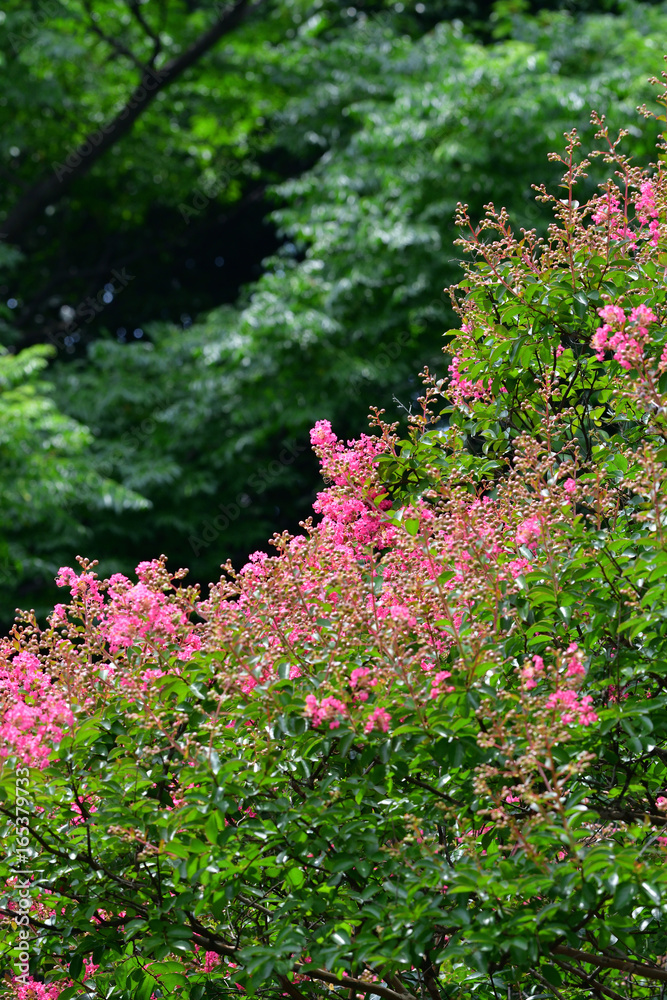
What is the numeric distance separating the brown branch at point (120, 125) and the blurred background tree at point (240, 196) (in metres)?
0.04

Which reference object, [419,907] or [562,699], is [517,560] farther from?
[419,907]

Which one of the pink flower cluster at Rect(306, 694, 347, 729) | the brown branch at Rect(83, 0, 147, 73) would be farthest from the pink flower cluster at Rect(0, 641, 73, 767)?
the brown branch at Rect(83, 0, 147, 73)

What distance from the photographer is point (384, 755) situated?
213 centimetres

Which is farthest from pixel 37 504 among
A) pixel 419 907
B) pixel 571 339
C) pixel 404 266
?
pixel 419 907

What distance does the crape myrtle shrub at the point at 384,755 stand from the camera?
2.03 meters

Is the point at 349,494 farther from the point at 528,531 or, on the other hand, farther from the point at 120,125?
the point at 120,125

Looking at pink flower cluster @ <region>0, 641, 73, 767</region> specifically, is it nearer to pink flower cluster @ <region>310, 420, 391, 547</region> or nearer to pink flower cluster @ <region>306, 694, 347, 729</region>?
pink flower cluster @ <region>306, 694, 347, 729</region>

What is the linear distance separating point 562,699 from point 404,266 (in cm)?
919

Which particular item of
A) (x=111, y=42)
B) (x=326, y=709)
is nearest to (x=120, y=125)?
(x=111, y=42)

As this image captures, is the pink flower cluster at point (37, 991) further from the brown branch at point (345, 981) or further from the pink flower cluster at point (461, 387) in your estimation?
the pink flower cluster at point (461, 387)

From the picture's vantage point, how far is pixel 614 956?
2.40 meters

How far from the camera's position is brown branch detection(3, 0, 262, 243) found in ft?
42.4
